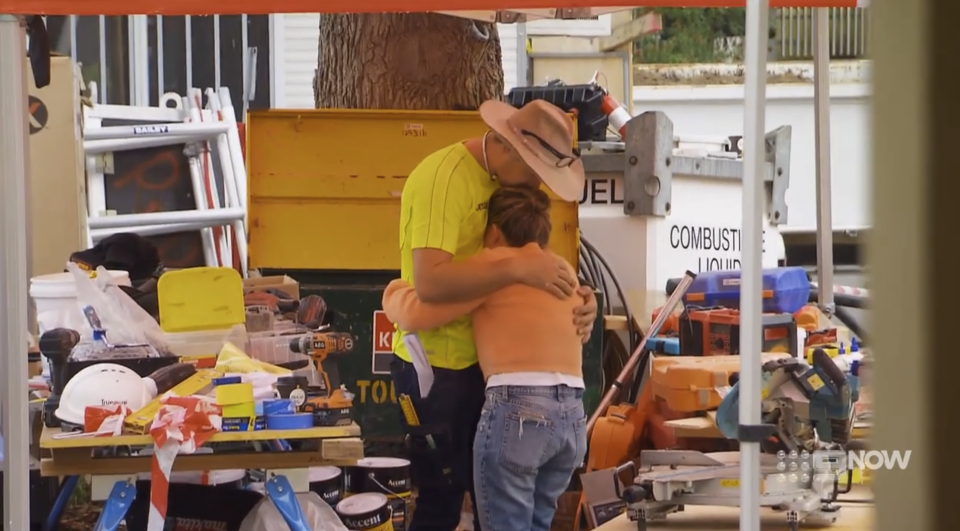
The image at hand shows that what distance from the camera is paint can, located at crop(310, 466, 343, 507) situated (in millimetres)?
4266

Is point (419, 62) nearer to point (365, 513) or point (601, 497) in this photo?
point (601, 497)

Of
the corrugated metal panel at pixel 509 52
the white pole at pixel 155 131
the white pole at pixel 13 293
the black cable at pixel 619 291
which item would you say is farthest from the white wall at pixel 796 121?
the white pole at pixel 13 293

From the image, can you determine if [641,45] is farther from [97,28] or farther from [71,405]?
[71,405]

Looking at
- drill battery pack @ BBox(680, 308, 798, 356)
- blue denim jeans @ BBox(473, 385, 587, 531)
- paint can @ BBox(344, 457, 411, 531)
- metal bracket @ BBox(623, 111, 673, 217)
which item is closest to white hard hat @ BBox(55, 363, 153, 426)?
blue denim jeans @ BBox(473, 385, 587, 531)

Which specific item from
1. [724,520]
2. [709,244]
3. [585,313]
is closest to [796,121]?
[709,244]

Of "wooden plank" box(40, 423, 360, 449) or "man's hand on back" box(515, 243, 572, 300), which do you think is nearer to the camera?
"wooden plank" box(40, 423, 360, 449)

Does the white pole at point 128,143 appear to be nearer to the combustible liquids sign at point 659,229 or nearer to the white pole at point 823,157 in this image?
the combustible liquids sign at point 659,229

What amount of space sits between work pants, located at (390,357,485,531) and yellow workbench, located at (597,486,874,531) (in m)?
0.56

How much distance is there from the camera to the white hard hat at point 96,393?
320cm

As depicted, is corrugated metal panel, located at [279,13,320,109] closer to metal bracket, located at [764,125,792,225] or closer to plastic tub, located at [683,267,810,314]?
metal bracket, located at [764,125,792,225]

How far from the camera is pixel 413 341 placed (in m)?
3.47

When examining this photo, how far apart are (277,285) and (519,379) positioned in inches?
78.4

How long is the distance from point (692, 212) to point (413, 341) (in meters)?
3.72

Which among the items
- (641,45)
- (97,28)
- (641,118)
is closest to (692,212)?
(641,118)
